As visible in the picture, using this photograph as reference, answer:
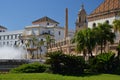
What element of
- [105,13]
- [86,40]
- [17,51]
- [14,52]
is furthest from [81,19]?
[86,40]

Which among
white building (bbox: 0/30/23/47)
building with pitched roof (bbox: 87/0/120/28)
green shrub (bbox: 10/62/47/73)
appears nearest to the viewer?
green shrub (bbox: 10/62/47/73)

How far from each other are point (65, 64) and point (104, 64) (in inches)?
214

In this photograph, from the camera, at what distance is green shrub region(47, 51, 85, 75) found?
42.9 meters

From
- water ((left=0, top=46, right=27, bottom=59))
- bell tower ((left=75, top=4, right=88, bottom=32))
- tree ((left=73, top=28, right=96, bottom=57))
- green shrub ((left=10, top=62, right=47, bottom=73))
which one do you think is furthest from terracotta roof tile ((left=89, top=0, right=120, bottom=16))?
water ((left=0, top=46, right=27, bottom=59))

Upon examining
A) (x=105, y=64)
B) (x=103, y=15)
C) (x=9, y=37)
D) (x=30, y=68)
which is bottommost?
(x=30, y=68)

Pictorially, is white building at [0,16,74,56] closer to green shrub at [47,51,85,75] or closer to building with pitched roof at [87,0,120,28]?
building with pitched roof at [87,0,120,28]

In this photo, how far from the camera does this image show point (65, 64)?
143 feet

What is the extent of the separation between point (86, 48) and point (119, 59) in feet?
46.0

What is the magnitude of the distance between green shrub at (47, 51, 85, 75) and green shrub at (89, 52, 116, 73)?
2536 mm

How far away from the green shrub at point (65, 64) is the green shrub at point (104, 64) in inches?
99.8

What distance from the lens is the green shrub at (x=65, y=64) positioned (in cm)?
4286

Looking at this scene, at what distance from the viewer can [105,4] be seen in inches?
3246

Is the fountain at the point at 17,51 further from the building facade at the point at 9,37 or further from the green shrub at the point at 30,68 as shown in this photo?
the green shrub at the point at 30,68

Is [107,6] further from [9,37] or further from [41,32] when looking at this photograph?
[9,37]
